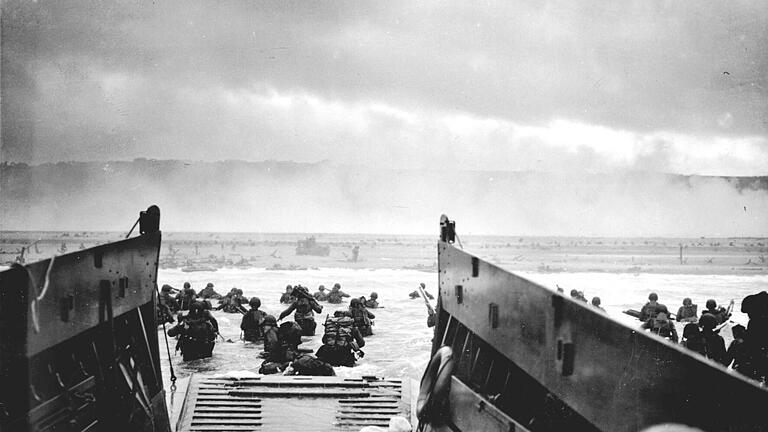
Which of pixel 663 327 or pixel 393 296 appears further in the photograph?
pixel 393 296

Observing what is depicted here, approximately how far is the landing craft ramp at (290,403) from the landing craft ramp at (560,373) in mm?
1117

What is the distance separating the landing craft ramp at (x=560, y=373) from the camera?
178cm

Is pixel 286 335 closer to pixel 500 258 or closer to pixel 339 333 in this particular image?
pixel 339 333

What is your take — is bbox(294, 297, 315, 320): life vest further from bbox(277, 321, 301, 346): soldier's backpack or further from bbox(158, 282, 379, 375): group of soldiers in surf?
bbox(277, 321, 301, 346): soldier's backpack

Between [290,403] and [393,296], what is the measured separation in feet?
66.2

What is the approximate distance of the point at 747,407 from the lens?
5.30ft

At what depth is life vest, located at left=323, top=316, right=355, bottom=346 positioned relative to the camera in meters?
9.52

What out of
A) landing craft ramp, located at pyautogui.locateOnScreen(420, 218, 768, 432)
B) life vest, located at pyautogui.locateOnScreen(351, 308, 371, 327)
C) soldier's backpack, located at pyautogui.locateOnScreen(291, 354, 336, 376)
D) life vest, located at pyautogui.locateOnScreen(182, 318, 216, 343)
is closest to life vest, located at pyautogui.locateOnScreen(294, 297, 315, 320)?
life vest, located at pyautogui.locateOnScreen(351, 308, 371, 327)

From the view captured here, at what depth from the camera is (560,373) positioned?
109 inches

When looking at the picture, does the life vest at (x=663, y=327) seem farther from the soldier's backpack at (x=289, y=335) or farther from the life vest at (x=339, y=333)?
the soldier's backpack at (x=289, y=335)

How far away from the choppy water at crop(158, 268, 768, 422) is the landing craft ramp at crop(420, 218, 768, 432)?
0.18m

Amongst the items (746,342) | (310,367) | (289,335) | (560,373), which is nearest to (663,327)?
(746,342)

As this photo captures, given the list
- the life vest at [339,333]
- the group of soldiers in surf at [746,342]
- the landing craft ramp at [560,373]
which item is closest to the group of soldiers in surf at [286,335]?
the life vest at [339,333]

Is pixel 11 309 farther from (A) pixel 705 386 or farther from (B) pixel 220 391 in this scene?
(B) pixel 220 391
